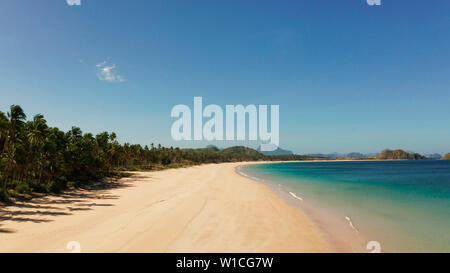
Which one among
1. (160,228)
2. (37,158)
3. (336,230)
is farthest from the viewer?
(37,158)

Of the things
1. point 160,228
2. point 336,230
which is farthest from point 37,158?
point 336,230

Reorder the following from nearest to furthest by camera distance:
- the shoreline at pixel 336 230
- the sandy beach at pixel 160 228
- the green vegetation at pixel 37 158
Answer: the sandy beach at pixel 160 228 < the shoreline at pixel 336 230 < the green vegetation at pixel 37 158

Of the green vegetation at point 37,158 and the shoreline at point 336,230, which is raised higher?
the green vegetation at point 37,158

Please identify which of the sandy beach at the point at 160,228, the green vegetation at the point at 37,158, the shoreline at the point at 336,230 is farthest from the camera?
the green vegetation at the point at 37,158

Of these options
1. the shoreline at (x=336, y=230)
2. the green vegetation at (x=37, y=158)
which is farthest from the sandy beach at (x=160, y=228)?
the green vegetation at (x=37, y=158)

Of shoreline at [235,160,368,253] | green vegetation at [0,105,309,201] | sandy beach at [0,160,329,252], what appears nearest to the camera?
sandy beach at [0,160,329,252]

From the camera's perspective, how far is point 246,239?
10164mm

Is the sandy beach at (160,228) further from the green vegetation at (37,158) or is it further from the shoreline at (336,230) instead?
the green vegetation at (37,158)

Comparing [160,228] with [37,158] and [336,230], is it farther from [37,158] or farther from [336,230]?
[37,158]

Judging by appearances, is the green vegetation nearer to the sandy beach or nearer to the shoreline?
the sandy beach

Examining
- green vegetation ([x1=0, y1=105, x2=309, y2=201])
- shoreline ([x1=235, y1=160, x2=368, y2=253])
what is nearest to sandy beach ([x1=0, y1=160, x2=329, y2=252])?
shoreline ([x1=235, y1=160, x2=368, y2=253])
